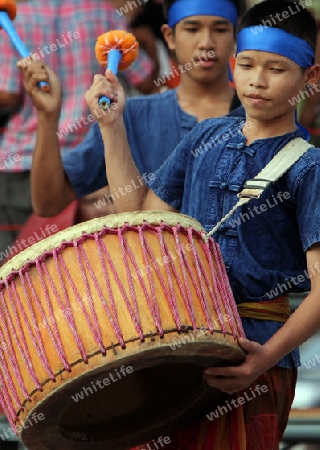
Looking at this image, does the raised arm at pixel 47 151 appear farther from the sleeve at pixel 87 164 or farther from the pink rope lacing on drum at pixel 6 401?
the pink rope lacing on drum at pixel 6 401

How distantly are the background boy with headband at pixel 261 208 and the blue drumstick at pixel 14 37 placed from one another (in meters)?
0.98

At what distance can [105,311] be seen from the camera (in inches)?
111

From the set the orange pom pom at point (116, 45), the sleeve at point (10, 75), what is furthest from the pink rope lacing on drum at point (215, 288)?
the sleeve at point (10, 75)

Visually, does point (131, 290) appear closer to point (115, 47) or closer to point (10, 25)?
point (115, 47)

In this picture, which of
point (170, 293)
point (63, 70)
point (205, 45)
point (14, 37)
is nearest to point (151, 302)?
point (170, 293)

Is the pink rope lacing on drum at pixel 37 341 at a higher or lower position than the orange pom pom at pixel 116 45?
lower

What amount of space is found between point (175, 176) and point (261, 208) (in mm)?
357

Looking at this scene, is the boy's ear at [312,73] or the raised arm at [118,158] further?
the raised arm at [118,158]

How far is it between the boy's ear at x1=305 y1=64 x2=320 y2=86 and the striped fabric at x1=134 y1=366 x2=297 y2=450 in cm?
86

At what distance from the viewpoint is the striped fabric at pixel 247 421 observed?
316 cm

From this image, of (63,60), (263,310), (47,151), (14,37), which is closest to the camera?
(263,310)

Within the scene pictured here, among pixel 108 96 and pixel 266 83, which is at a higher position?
pixel 108 96

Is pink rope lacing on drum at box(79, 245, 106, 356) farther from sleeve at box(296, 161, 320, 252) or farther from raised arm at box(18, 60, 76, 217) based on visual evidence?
raised arm at box(18, 60, 76, 217)

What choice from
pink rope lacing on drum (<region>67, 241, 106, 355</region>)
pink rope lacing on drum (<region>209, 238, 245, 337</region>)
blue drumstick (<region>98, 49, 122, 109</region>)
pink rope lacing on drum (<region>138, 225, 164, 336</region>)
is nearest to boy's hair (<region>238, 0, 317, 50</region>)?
blue drumstick (<region>98, 49, 122, 109</region>)
